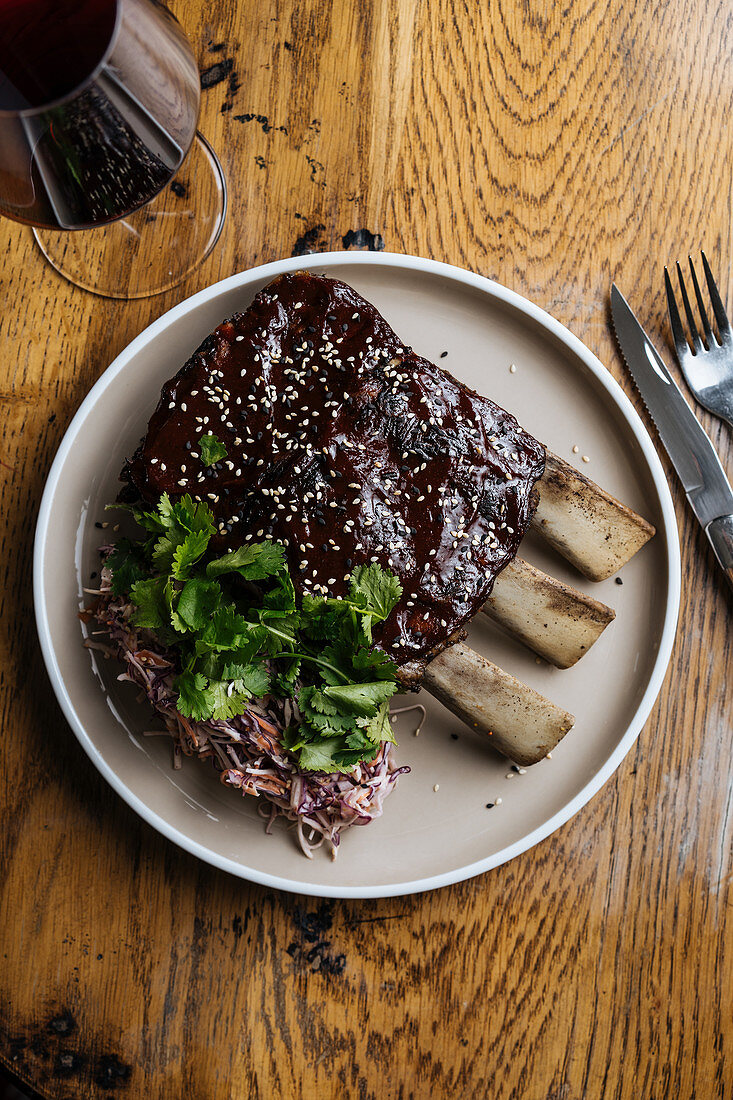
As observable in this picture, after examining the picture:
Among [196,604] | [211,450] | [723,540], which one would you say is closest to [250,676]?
[196,604]

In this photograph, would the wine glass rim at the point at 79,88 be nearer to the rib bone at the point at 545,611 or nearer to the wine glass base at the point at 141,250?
the wine glass base at the point at 141,250

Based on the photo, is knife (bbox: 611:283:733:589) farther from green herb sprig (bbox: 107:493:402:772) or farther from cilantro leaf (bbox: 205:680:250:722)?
cilantro leaf (bbox: 205:680:250:722)

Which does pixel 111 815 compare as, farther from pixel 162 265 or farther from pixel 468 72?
pixel 468 72

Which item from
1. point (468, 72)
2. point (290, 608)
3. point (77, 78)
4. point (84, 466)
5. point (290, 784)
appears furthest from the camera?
point (468, 72)

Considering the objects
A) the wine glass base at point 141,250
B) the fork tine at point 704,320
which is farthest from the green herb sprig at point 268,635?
the fork tine at point 704,320

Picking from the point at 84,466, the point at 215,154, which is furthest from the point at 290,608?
the point at 215,154

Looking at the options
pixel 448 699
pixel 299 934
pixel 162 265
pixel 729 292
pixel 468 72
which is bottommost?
pixel 299 934

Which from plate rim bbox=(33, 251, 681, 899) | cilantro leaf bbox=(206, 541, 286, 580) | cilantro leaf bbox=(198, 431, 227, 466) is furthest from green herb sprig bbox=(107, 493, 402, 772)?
plate rim bbox=(33, 251, 681, 899)
